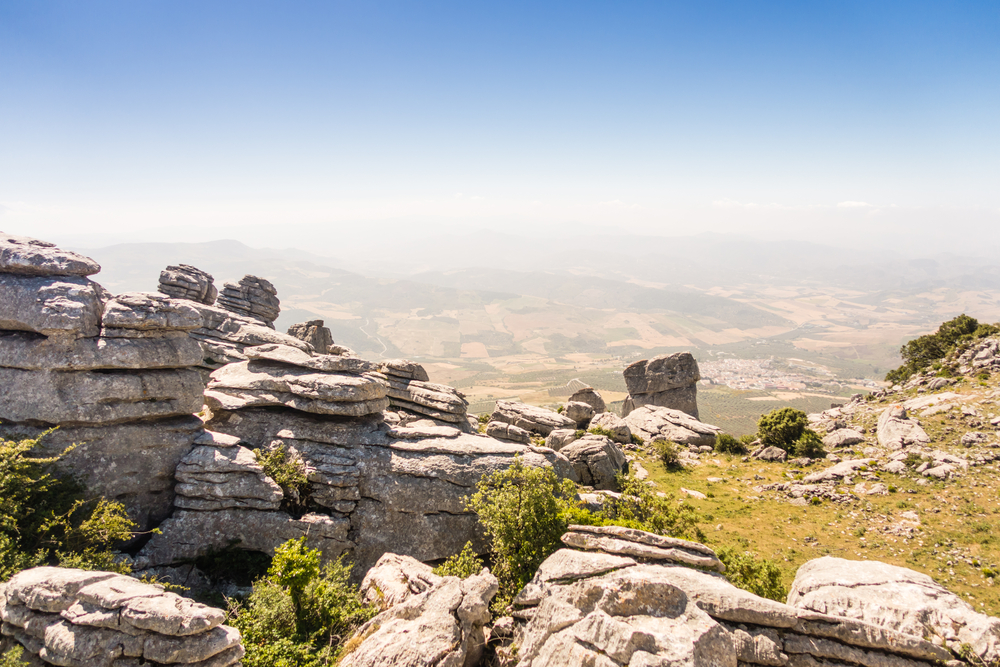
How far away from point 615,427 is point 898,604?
3396 cm

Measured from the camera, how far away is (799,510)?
1200 inches

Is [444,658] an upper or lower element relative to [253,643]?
upper

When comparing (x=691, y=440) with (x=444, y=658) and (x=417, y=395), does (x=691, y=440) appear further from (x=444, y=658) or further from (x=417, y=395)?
(x=444, y=658)

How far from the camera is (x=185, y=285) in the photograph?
165ft

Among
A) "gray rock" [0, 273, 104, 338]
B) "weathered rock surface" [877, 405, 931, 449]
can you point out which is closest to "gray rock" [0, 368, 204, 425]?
"gray rock" [0, 273, 104, 338]

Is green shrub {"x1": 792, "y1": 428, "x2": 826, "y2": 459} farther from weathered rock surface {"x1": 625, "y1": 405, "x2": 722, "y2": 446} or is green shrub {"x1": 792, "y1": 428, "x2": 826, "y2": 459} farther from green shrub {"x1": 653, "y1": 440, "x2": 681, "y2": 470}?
green shrub {"x1": 653, "y1": 440, "x2": 681, "y2": 470}

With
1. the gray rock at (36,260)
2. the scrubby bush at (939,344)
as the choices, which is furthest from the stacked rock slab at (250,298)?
the scrubby bush at (939,344)

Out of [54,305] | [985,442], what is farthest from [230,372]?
[985,442]

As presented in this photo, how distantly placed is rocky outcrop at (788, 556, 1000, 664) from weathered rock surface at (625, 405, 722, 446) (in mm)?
30880

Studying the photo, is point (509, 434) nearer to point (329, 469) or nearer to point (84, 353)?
point (329, 469)

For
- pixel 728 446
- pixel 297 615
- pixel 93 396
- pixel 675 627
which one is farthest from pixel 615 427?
pixel 93 396

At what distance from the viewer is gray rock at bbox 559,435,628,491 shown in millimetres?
34031

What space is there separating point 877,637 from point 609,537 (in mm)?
8779

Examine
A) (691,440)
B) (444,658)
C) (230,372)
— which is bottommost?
(691,440)
